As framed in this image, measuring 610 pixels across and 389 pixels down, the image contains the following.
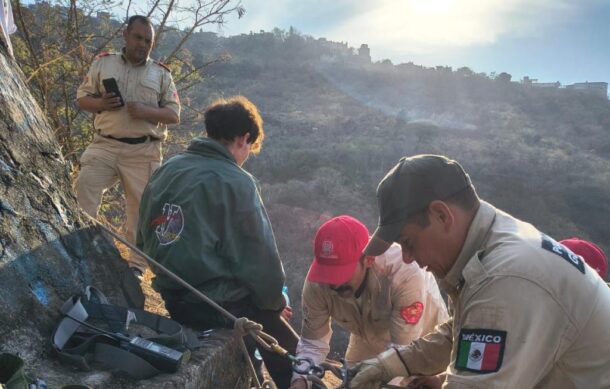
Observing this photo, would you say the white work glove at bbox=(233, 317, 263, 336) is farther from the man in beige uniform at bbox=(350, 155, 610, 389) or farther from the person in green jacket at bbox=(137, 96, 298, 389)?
the man in beige uniform at bbox=(350, 155, 610, 389)

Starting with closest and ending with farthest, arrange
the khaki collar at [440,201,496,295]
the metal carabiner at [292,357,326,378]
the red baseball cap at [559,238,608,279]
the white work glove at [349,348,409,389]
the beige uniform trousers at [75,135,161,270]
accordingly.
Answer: the khaki collar at [440,201,496,295]
the metal carabiner at [292,357,326,378]
the white work glove at [349,348,409,389]
the red baseball cap at [559,238,608,279]
the beige uniform trousers at [75,135,161,270]

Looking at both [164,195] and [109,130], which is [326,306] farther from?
[109,130]

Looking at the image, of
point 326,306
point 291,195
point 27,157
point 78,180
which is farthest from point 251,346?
point 291,195

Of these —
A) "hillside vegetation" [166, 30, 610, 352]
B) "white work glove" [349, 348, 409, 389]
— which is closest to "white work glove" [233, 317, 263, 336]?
"white work glove" [349, 348, 409, 389]

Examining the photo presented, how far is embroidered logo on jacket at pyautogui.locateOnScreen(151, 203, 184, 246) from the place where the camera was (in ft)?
8.49

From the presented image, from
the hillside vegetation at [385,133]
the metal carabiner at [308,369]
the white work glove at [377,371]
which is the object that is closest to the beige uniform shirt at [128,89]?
the metal carabiner at [308,369]

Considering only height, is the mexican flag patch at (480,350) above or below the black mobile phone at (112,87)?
below

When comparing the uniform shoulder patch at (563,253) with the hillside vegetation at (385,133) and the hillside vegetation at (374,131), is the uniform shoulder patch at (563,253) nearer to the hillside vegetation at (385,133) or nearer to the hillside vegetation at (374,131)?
the hillside vegetation at (374,131)

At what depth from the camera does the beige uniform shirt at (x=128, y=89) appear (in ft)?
13.2

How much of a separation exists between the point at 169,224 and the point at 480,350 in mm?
1599

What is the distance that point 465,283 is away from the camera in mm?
1705

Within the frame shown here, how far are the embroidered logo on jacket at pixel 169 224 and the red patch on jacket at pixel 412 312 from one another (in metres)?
1.29

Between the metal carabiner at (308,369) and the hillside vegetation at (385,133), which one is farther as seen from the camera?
the hillside vegetation at (385,133)

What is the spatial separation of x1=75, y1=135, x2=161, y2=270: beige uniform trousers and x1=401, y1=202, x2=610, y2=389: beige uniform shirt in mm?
2685
